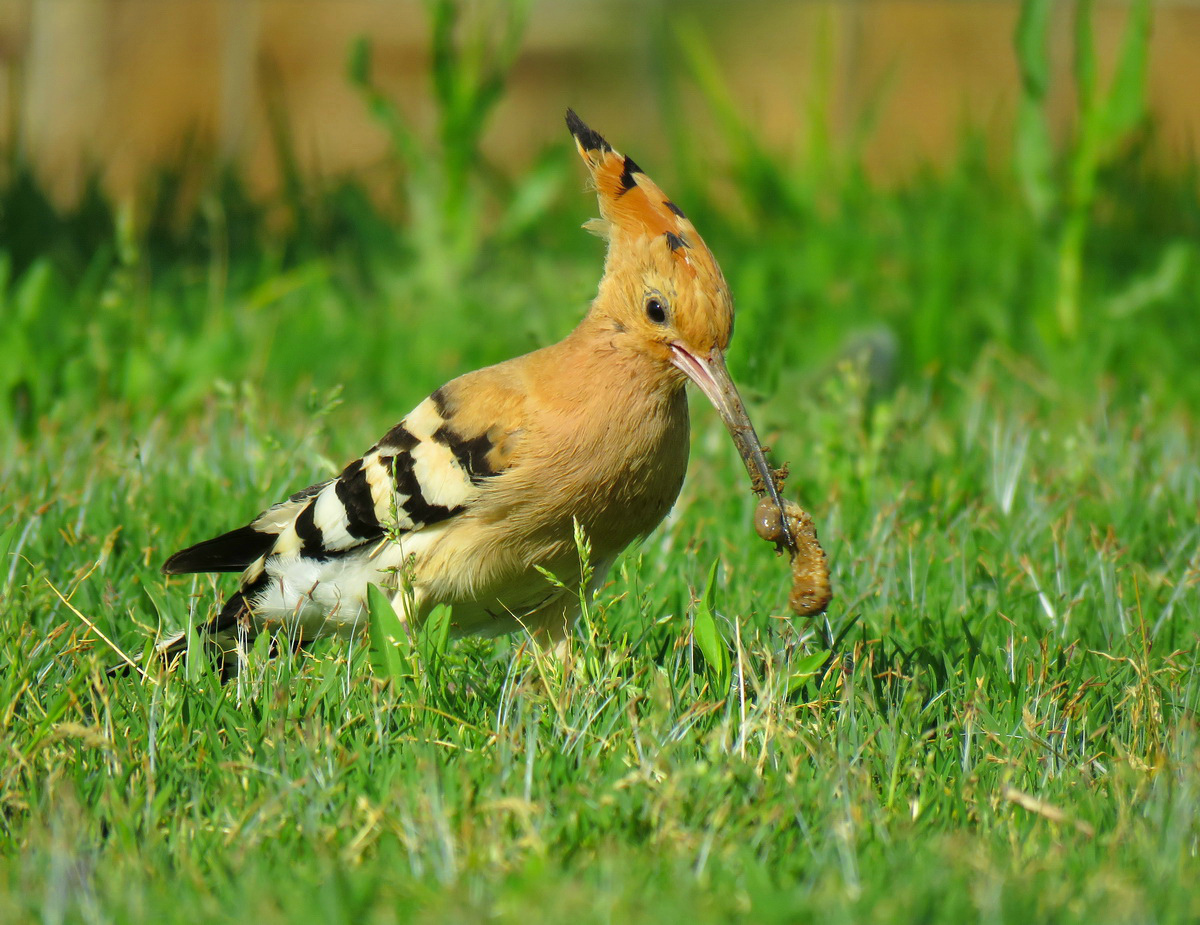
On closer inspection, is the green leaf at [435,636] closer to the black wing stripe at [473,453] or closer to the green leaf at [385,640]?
the green leaf at [385,640]

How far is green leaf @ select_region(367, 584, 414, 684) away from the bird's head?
2.10 feet

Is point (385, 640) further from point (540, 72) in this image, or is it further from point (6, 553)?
point (540, 72)

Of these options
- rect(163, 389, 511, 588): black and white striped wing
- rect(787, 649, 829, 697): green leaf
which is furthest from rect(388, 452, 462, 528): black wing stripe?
rect(787, 649, 829, 697): green leaf

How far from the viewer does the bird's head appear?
95.0 inches

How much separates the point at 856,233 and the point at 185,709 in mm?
4274

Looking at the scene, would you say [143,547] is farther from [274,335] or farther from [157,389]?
[274,335]

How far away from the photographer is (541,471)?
2.47 metres

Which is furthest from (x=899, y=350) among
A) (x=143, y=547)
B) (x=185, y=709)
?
(x=185, y=709)

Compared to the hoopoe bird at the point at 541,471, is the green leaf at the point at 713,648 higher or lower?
lower

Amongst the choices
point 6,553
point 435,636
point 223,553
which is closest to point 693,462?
point 223,553

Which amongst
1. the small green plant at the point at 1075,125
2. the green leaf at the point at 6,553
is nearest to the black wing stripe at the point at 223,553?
the green leaf at the point at 6,553

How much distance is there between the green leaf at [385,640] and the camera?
91.1 inches

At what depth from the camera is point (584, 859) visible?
1.82 meters

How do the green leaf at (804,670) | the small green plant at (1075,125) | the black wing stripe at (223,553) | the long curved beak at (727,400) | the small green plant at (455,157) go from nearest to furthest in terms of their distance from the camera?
the green leaf at (804,670) < the long curved beak at (727,400) < the black wing stripe at (223,553) < the small green plant at (1075,125) < the small green plant at (455,157)
